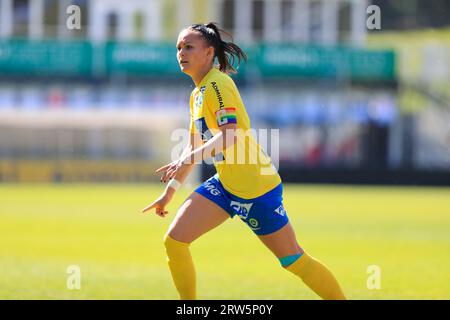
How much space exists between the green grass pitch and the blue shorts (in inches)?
83.9

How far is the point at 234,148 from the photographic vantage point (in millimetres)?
7543

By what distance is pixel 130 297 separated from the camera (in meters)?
9.36

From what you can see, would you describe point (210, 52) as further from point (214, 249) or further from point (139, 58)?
point (139, 58)

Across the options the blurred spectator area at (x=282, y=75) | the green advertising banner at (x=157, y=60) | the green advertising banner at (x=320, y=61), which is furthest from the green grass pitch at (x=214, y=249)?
the green advertising banner at (x=320, y=61)

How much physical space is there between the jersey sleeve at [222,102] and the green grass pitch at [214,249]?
2700 mm

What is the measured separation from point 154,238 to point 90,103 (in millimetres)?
23234

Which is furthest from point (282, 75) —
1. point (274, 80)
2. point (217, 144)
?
point (217, 144)

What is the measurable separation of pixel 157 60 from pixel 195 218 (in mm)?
33527

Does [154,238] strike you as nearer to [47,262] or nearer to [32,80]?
[47,262]

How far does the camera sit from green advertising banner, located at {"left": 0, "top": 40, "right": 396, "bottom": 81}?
3991 centimetres

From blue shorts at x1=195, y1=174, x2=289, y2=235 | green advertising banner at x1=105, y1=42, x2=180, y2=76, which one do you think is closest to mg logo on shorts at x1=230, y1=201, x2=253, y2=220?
blue shorts at x1=195, y1=174, x2=289, y2=235

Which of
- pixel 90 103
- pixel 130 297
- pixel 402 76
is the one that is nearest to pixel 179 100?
pixel 90 103

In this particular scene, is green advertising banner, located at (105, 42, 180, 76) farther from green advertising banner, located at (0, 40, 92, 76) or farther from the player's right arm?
the player's right arm

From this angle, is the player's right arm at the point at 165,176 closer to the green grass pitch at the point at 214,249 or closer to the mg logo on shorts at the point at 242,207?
the mg logo on shorts at the point at 242,207
